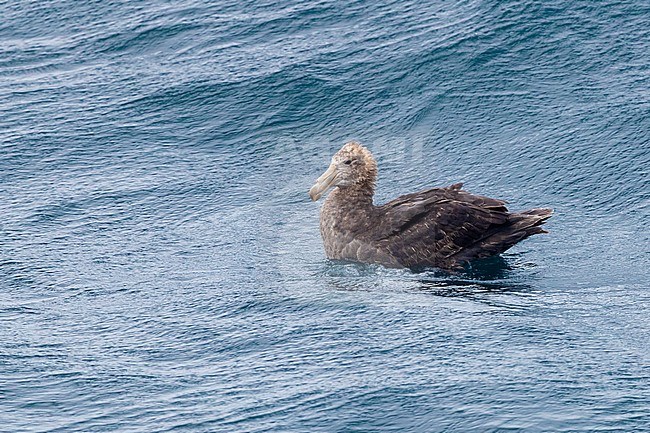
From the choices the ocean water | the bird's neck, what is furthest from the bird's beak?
the ocean water

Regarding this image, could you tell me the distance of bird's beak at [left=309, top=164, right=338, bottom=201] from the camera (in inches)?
540

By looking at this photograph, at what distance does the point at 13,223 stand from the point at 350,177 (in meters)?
4.22

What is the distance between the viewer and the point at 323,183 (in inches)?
543

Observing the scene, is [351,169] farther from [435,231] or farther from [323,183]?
[435,231]

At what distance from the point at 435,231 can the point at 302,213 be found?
8.11 feet

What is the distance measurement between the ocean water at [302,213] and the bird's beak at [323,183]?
69 centimetres

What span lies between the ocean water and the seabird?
243mm

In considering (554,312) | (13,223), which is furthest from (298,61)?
(554,312)

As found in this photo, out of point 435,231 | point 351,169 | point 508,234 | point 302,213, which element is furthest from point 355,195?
point 508,234

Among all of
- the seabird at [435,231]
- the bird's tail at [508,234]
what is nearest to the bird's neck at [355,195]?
the seabird at [435,231]

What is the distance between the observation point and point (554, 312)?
11.4m

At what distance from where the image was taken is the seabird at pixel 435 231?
13.1m

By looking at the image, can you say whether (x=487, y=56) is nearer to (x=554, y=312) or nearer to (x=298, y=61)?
(x=298, y=61)

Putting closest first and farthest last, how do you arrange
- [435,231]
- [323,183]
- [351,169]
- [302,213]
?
[435,231] < [323,183] < [351,169] < [302,213]
